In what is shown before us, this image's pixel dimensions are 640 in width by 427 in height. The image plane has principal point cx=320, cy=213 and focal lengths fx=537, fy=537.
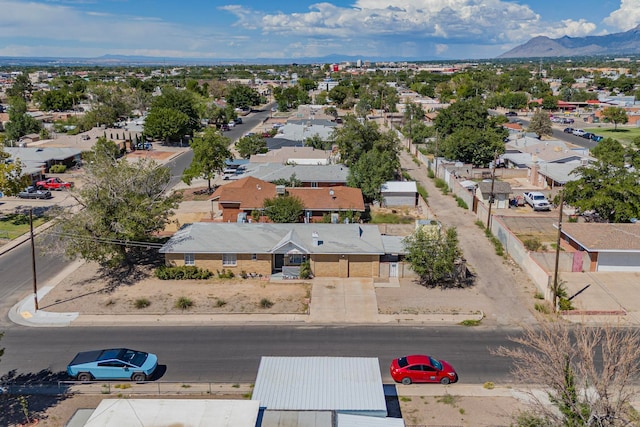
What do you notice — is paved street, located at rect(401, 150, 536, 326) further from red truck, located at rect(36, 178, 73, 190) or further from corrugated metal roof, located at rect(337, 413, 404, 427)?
red truck, located at rect(36, 178, 73, 190)

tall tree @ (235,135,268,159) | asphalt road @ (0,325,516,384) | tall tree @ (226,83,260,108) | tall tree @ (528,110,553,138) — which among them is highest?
tall tree @ (226,83,260,108)

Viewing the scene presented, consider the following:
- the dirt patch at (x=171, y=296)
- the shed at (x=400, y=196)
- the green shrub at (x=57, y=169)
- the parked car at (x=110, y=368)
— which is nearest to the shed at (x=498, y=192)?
the shed at (x=400, y=196)

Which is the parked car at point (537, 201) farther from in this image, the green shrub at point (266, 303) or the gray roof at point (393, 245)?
the green shrub at point (266, 303)

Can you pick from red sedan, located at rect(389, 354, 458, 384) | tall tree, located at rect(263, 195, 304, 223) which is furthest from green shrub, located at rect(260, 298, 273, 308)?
tall tree, located at rect(263, 195, 304, 223)

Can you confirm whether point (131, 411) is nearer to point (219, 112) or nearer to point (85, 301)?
point (85, 301)

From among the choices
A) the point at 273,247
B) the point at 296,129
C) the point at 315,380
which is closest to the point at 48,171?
the point at 296,129
